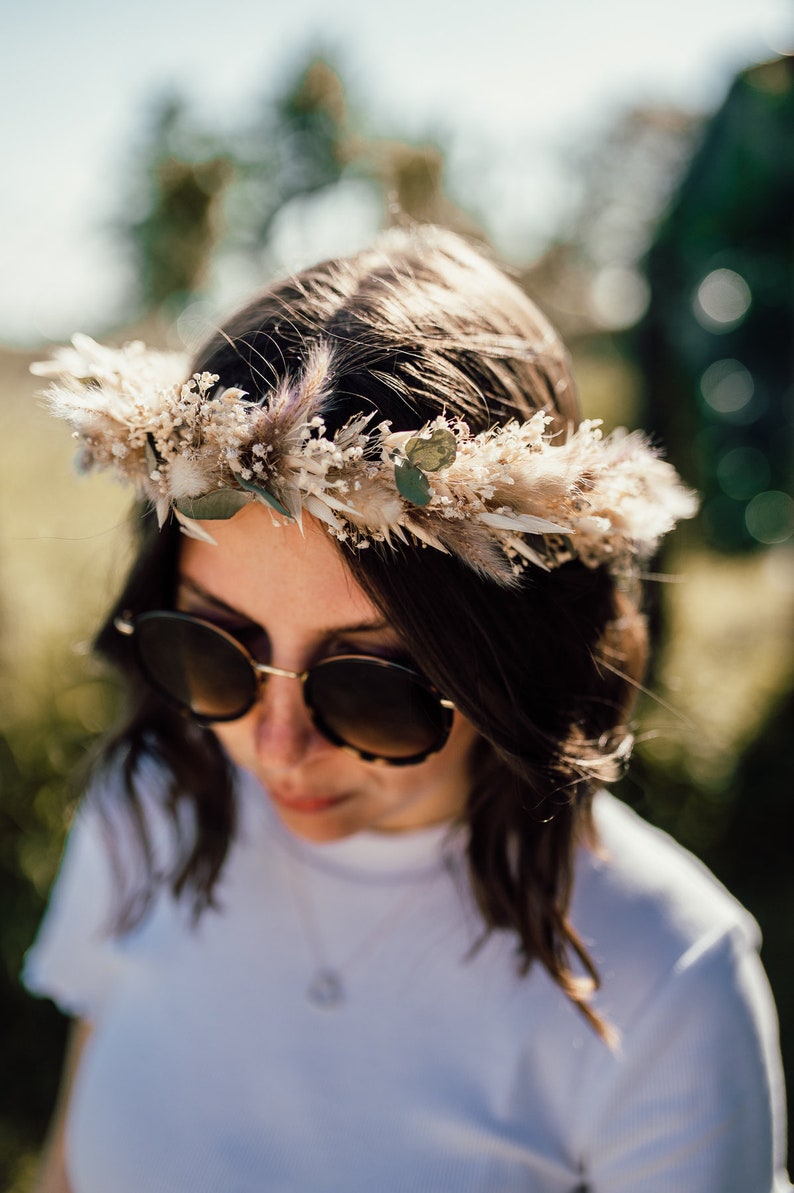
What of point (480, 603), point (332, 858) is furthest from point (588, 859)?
point (480, 603)

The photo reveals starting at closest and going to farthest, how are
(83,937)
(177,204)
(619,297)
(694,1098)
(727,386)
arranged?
(694,1098) → (83,937) → (177,204) → (727,386) → (619,297)

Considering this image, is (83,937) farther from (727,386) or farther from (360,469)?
(727,386)

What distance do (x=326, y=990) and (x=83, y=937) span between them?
2.28 ft

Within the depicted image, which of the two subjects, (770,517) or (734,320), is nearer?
(734,320)

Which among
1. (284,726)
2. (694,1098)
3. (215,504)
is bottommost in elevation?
(694,1098)

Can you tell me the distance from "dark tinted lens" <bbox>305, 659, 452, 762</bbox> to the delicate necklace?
1.29 feet

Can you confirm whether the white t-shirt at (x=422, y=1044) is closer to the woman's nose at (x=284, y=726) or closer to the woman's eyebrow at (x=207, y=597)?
the woman's nose at (x=284, y=726)

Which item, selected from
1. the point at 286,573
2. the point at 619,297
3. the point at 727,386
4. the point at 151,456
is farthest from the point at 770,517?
the point at 151,456

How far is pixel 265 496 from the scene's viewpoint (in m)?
1.10

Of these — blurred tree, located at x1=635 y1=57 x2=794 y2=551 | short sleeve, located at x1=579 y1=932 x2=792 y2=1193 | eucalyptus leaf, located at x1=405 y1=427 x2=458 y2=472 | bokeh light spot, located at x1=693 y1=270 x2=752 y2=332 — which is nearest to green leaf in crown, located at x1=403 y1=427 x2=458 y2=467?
eucalyptus leaf, located at x1=405 y1=427 x2=458 y2=472

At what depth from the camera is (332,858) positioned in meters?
1.69

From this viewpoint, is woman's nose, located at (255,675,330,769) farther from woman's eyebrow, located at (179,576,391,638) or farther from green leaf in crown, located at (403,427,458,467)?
green leaf in crown, located at (403,427,458,467)

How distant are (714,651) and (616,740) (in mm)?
4112

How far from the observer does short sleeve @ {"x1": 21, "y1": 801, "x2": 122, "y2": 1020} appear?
6.14 ft
